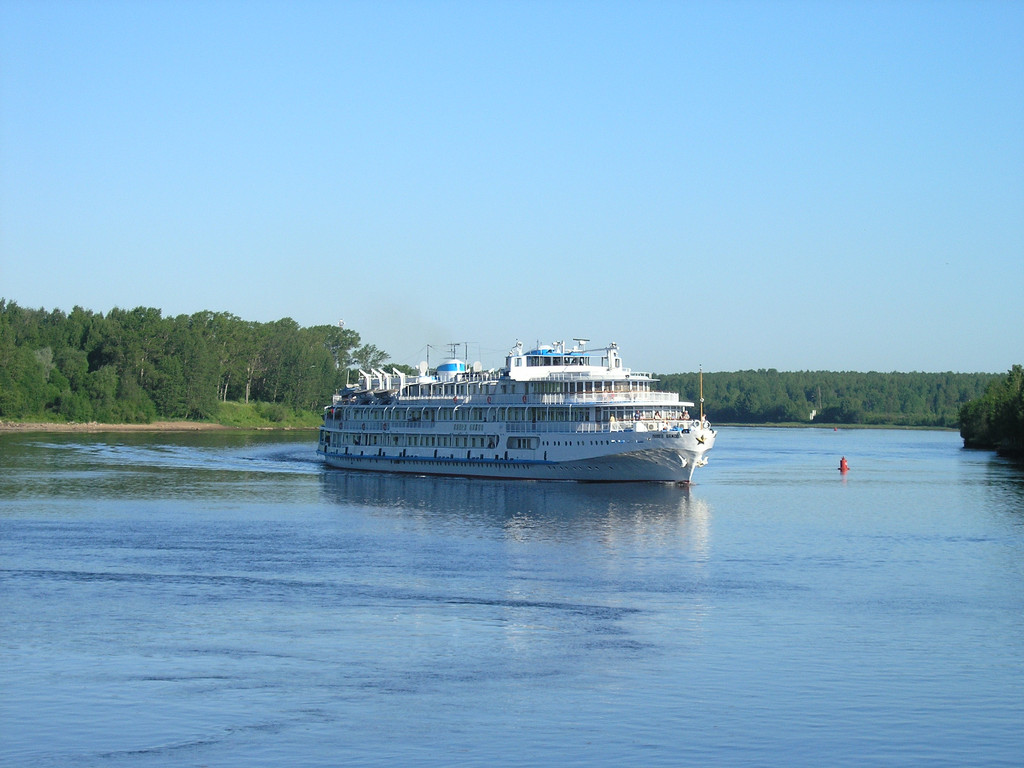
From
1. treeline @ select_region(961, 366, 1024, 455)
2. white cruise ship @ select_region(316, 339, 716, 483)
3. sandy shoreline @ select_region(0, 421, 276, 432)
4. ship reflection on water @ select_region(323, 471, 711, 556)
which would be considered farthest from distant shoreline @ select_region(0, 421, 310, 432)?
treeline @ select_region(961, 366, 1024, 455)

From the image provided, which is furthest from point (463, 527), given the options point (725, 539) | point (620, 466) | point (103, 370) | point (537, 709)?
point (103, 370)

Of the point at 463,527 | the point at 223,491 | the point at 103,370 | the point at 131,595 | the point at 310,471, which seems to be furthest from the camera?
the point at 103,370

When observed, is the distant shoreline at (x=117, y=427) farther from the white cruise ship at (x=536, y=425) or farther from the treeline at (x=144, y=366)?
the white cruise ship at (x=536, y=425)

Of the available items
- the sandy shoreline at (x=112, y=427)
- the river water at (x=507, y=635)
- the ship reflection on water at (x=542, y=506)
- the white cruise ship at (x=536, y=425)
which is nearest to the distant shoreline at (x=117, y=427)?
the sandy shoreline at (x=112, y=427)

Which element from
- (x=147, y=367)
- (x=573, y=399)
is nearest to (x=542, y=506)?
(x=573, y=399)

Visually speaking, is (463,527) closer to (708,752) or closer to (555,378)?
(555,378)

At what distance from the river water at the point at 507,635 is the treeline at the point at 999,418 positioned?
65.9 meters

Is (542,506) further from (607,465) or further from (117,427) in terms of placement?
(117,427)

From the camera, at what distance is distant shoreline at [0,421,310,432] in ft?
500

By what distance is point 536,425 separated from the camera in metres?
78.2

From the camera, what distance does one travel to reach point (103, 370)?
535ft

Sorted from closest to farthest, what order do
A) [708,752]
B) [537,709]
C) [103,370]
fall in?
[708,752]
[537,709]
[103,370]

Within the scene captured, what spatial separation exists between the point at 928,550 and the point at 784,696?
26830mm

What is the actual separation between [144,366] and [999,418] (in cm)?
12251
